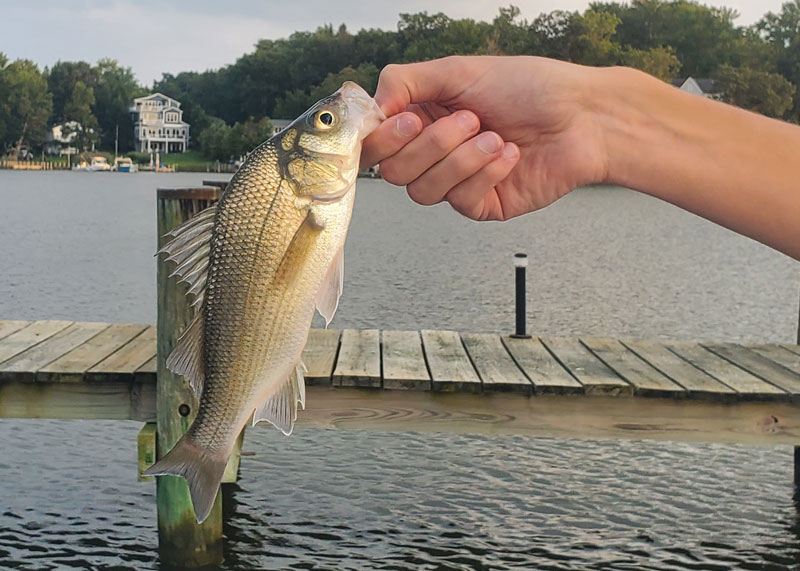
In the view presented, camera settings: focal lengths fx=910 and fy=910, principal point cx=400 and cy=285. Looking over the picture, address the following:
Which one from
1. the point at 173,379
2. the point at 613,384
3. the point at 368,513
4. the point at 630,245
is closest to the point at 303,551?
the point at 368,513

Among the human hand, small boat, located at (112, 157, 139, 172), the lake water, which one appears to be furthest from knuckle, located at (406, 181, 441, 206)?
small boat, located at (112, 157, 139, 172)

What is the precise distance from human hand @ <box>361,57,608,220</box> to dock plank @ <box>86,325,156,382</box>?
4.02 metres

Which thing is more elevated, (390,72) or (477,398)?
(390,72)

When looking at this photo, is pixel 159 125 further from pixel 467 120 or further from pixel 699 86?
pixel 467 120

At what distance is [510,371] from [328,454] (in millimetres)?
3528

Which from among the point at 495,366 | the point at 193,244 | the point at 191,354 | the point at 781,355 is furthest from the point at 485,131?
the point at 781,355

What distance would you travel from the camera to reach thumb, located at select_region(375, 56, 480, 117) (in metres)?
2.45

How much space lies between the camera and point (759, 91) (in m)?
94.7

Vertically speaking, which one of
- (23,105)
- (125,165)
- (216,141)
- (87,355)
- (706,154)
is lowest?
(87,355)

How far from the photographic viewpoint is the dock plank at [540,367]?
6.11m

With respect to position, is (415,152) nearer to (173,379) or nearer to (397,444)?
(173,379)

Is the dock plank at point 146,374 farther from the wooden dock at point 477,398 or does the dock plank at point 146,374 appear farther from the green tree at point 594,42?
the green tree at point 594,42

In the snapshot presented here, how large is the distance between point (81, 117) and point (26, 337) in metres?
139

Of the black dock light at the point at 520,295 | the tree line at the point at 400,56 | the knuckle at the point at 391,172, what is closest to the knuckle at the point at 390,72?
the knuckle at the point at 391,172
